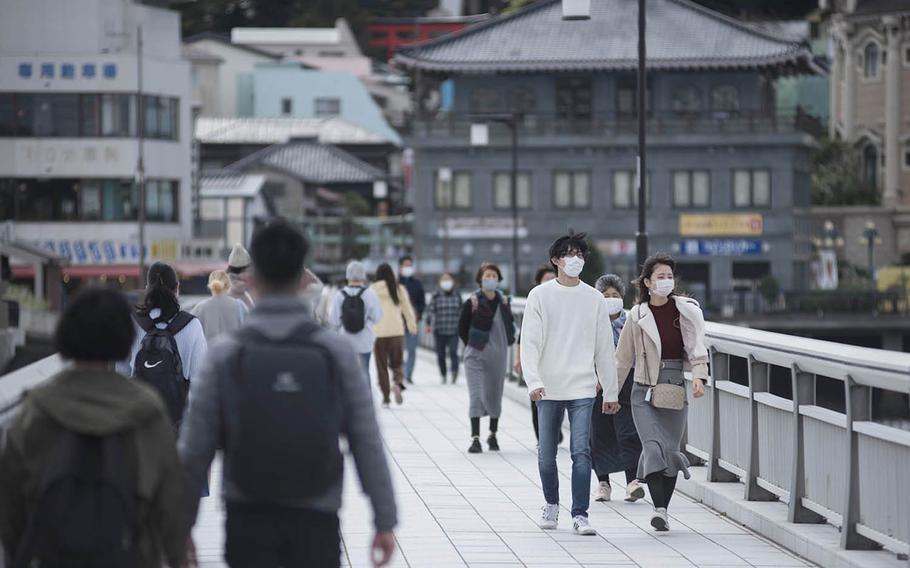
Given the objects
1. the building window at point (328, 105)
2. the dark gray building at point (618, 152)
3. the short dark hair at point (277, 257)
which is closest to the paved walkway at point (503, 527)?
the short dark hair at point (277, 257)

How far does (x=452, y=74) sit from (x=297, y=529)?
66.4 metres

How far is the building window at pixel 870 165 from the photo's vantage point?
87625 millimetres

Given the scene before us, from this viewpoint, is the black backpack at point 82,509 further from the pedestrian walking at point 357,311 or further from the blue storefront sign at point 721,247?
the blue storefront sign at point 721,247

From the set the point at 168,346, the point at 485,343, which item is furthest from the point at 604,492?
the point at 485,343

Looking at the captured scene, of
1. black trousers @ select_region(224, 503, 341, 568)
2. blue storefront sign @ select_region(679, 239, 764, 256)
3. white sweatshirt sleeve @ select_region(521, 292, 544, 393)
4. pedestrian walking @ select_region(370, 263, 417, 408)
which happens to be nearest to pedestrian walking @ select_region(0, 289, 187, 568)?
black trousers @ select_region(224, 503, 341, 568)

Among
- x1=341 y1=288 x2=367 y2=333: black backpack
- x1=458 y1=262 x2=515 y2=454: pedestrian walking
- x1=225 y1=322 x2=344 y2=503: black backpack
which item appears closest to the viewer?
x1=225 y1=322 x2=344 y2=503: black backpack

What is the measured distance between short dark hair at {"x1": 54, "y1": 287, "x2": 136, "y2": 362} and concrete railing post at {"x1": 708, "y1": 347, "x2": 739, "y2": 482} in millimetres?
8673

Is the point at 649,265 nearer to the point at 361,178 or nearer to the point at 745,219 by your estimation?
the point at 745,219

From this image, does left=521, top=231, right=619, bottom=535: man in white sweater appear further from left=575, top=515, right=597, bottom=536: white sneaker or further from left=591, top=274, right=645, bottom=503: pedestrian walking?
left=591, top=274, right=645, bottom=503: pedestrian walking

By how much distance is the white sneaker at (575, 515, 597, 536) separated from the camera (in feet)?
37.9

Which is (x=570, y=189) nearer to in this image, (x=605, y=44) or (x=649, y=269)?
(x=605, y=44)

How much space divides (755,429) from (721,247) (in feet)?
193

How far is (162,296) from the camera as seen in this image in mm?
10398

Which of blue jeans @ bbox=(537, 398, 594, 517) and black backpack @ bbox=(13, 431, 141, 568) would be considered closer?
black backpack @ bbox=(13, 431, 141, 568)
